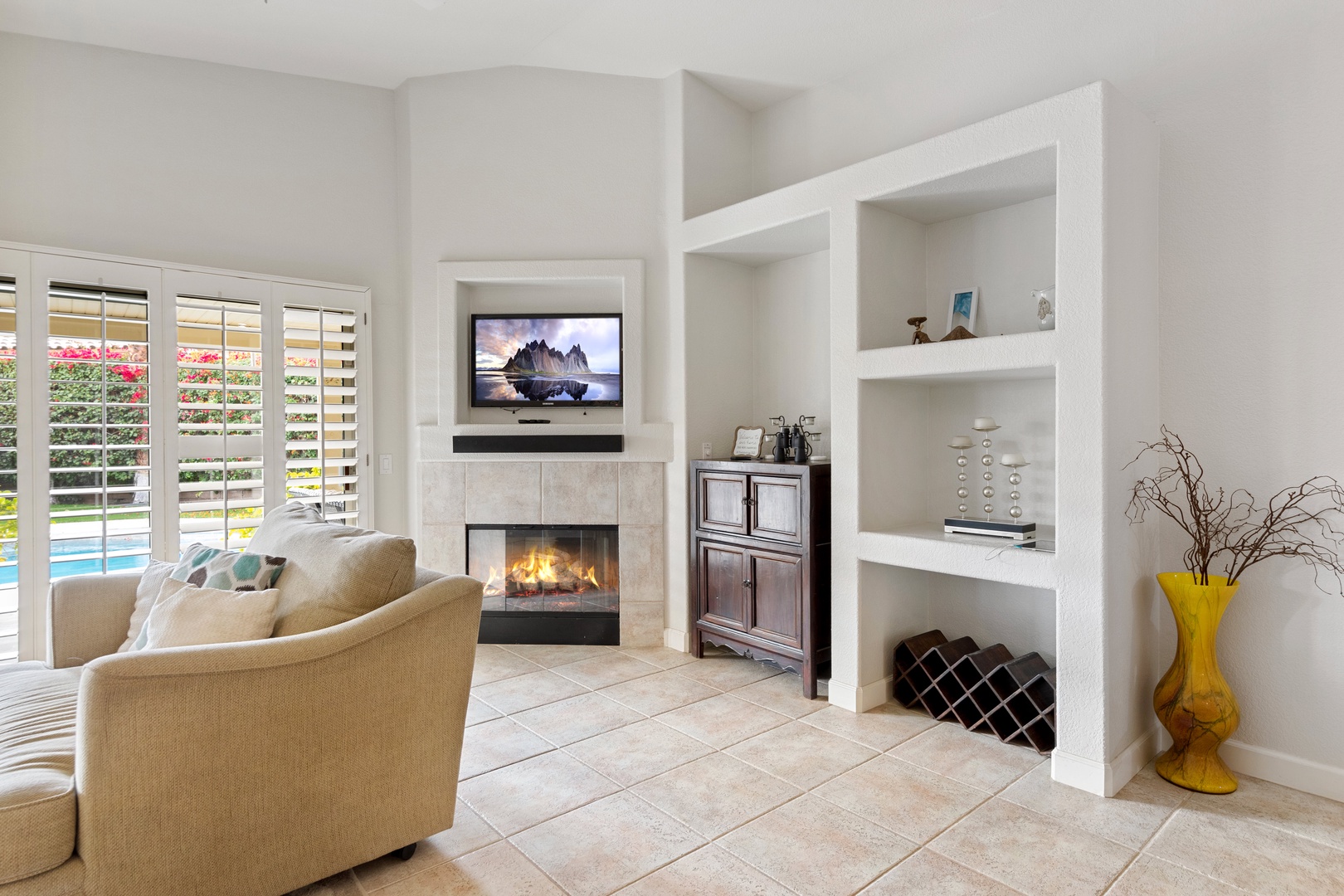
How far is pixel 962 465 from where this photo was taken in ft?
10.8

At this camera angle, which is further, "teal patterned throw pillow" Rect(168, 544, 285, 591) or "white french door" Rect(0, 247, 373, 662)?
"white french door" Rect(0, 247, 373, 662)

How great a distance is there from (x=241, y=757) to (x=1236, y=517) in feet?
10.3

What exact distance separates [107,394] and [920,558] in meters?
3.70

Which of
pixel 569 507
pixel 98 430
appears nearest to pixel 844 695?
pixel 569 507

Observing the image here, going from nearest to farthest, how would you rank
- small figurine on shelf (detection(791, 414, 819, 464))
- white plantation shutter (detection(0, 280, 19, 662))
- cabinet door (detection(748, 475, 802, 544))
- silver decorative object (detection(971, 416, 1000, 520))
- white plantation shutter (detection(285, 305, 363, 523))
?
1. silver decorative object (detection(971, 416, 1000, 520))
2. white plantation shutter (detection(0, 280, 19, 662))
3. cabinet door (detection(748, 475, 802, 544))
4. small figurine on shelf (detection(791, 414, 819, 464))
5. white plantation shutter (detection(285, 305, 363, 523))

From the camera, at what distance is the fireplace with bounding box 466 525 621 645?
13.9 feet

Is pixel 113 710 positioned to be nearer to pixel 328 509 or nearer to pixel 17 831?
pixel 17 831

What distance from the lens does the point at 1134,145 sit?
2.64 meters

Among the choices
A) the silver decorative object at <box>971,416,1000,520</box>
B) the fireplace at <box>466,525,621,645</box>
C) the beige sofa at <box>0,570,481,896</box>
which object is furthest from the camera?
the fireplace at <box>466,525,621,645</box>

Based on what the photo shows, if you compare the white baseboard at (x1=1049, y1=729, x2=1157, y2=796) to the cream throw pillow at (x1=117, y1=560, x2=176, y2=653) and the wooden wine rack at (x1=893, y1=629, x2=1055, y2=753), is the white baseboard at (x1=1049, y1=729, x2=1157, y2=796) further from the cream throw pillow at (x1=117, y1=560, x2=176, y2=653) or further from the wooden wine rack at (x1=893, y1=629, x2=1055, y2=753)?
the cream throw pillow at (x1=117, y1=560, x2=176, y2=653)

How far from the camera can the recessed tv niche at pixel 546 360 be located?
4.24 m

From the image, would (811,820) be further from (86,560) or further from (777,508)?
(86,560)

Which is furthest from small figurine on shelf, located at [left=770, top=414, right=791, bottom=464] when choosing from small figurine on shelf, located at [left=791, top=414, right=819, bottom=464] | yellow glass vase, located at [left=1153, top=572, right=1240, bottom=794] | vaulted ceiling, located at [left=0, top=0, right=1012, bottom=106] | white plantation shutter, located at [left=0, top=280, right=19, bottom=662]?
white plantation shutter, located at [left=0, top=280, right=19, bottom=662]

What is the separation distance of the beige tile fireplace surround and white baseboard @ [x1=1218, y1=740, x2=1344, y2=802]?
2537mm
